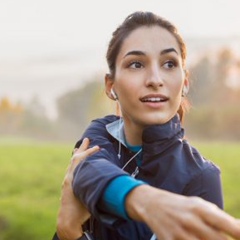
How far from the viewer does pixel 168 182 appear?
5.50 feet

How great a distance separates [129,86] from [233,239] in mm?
694

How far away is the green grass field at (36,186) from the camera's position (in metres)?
6.68

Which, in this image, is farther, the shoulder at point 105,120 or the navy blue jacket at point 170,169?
the shoulder at point 105,120

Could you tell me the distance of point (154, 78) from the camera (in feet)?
5.52

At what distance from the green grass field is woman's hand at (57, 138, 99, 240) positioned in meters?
4.55

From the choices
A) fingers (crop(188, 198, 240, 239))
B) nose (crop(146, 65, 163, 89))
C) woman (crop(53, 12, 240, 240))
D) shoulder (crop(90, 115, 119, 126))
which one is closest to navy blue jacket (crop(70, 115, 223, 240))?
woman (crop(53, 12, 240, 240))

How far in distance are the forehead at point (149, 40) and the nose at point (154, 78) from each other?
5 centimetres

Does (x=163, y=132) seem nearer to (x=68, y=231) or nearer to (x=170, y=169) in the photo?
(x=170, y=169)

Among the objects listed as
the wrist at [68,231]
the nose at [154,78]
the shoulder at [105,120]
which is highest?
the nose at [154,78]

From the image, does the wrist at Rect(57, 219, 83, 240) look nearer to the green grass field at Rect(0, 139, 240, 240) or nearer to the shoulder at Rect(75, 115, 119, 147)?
the shoulder at Rect(75, 115, 119, 147)

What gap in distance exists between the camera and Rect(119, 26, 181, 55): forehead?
1722 millimetres

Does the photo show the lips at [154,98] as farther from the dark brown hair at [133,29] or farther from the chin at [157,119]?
the dark brown hair at [133,29]

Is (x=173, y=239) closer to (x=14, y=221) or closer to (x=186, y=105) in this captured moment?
(x=186, y=105)

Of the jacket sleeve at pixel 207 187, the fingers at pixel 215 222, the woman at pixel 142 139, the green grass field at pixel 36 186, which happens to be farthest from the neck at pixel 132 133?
the green grass field at pixel 36 186
